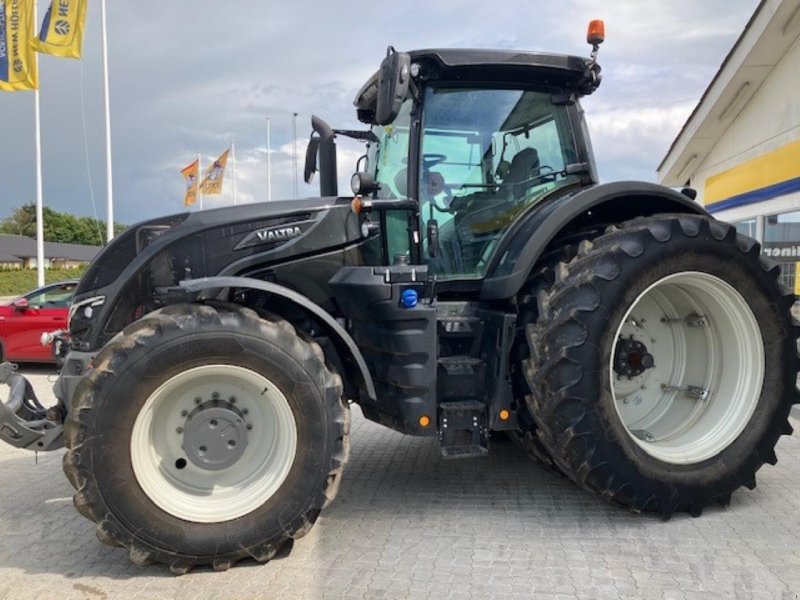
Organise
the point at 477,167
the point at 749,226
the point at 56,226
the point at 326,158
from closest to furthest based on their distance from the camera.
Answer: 1. the point at 477,167
2. the point at 326,158
3. the point at 749,226
4. the point at 56,226

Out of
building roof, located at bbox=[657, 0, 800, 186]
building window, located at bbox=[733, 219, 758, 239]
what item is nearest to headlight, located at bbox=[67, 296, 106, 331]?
A: building roof, located at bbox=[657, 0, 800, 186]

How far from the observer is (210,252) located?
12.0ft

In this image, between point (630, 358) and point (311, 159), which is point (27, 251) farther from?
point (630, 358)

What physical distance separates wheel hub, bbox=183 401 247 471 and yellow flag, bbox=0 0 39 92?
16680mm

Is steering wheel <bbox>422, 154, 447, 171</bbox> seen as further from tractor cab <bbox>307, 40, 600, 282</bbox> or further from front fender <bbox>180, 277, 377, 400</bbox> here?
front fender <bbox>180, 277, 377, 400</bbox>

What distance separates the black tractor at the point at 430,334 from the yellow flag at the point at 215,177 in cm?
2129

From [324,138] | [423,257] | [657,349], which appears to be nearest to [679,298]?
[657,349]

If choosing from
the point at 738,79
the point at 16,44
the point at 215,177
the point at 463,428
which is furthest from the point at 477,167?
the point at 215,177

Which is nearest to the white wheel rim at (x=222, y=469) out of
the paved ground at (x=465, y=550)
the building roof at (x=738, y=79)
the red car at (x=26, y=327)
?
the paved ground at (x=465, y=550)

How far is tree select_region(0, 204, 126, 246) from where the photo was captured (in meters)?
88.0

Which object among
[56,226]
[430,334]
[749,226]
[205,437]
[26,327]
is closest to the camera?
[205,437]

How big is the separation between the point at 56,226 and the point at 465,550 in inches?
3959

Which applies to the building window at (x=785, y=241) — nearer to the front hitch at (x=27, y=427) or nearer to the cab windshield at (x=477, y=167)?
the cab windshield at (x=477, y=167)

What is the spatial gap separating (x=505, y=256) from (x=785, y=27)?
8.21m
